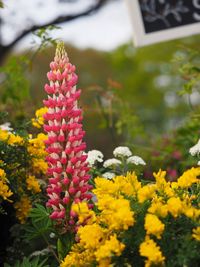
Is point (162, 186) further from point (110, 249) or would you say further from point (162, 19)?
point (162, 19)

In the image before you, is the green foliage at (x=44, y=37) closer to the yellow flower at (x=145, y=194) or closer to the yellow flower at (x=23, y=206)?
the yellow flower at (x=23, y=206)

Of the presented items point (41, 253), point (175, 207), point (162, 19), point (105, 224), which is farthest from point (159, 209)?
point (162, 19)

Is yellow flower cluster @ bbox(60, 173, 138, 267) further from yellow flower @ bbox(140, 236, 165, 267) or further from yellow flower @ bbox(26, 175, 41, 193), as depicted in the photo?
yellow flower @ bbox(26, 175, 41, 193)

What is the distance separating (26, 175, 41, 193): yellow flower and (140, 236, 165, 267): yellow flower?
1.12 meters

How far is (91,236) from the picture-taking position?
268 cm

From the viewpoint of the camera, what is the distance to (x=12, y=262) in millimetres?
3480

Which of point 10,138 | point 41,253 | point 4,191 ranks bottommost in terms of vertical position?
point 41,253

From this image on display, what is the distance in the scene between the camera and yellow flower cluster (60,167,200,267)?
2549mm

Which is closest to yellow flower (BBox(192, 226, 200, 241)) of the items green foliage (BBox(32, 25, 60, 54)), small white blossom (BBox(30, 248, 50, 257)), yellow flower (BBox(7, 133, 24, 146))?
small white blossom (BBox(30, 248, 50, 257))

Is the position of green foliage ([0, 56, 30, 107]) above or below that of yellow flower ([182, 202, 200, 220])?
below

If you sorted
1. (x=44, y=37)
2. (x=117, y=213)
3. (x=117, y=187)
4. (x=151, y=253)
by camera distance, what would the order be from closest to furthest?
(x=151, y=253) < (x=117, y=213) < (x=117, y=187) < (x=44, y=37)

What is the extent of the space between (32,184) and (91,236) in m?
A: 0.89

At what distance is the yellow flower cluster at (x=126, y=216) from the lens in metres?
2.55

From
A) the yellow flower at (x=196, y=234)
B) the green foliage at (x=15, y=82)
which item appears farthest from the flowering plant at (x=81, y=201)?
the green foliage at (x=15, y=82)
